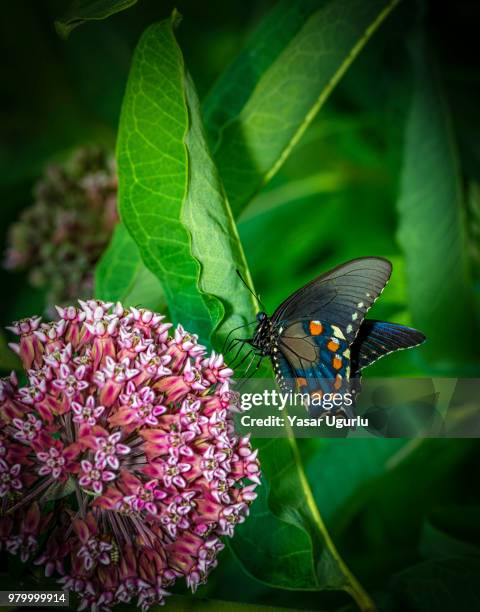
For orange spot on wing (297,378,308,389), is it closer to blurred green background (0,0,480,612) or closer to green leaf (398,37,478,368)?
blurred green background (0,0,480,612)

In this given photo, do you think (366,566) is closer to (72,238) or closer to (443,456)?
(443,456)

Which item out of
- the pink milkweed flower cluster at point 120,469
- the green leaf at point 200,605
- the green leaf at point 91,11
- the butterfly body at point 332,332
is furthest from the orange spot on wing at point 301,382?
the green leaf at point 91,11

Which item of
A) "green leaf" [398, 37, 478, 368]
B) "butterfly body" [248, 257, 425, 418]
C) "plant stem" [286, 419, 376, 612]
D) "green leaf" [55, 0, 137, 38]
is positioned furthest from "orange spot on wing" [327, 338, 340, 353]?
"green leaf" [55, 0, 137, 38]

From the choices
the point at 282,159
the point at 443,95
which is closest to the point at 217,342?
the point at 282,159

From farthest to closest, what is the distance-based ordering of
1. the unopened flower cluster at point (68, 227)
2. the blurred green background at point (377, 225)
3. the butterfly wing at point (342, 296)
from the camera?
1. the unopened flower cluster at point (68, 227)
2. the blurred green background at point (377, 225)
3. the butterfly wing at point (342, 296)

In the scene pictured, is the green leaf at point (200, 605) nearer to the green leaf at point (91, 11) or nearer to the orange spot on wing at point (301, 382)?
the orange spot on wing at point (301, 382)

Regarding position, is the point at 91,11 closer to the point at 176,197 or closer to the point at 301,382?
the point at 176,197

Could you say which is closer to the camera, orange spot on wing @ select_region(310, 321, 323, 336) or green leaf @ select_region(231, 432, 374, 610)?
green leaf @ select_region(231, 432, 374, 610)

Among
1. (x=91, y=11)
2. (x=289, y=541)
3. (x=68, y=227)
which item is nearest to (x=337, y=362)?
(x=289, y=541)
